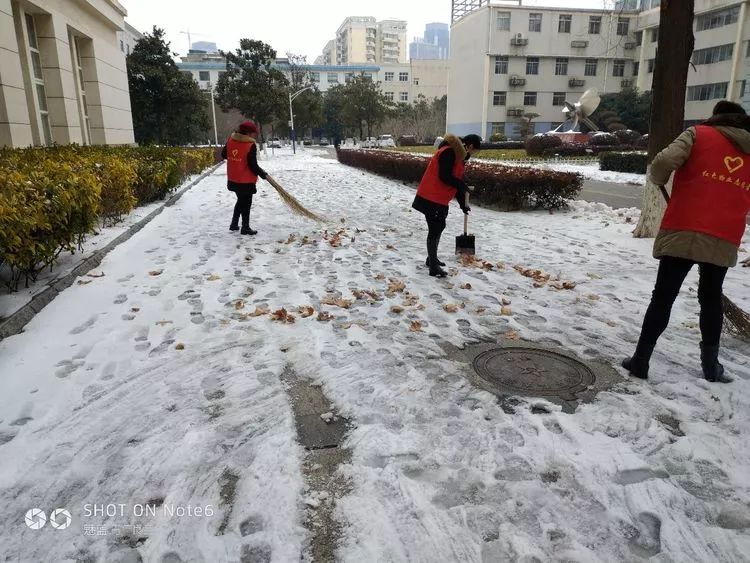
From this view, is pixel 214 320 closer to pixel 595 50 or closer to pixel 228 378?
pixel 228 378

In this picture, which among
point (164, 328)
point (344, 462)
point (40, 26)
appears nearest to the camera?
point (344, 462)

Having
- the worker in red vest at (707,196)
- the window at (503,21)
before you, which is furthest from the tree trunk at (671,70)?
the window at (503,21)

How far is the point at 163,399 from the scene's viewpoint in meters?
2.89

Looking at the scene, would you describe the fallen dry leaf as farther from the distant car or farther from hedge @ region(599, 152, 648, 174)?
the distant car

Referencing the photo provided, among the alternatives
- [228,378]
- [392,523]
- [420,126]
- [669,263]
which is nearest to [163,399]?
[228,378]

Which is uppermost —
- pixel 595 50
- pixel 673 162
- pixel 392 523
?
pixel 595 50

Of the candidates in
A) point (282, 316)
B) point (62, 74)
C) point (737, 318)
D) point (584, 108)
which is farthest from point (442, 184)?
point (584, 108)

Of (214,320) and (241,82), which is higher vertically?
(241,82)

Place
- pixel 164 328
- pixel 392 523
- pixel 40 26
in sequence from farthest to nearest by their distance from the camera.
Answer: pixel 40 26
pixel 164 328
pixel 392 523

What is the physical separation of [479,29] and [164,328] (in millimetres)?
53864

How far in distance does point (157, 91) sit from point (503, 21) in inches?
1322

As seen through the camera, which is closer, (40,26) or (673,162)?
(673,162)

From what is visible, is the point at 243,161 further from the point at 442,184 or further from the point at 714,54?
the point at 714,54

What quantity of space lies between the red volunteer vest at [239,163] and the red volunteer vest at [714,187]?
575 cm
